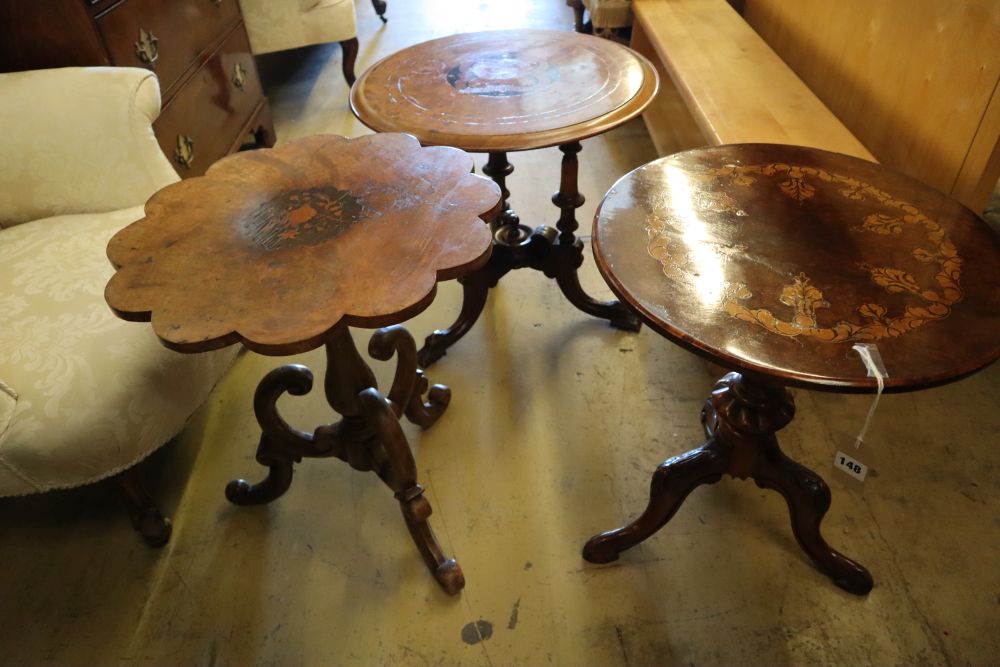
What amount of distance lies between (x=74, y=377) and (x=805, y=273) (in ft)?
4.11

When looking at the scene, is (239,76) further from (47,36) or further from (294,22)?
(47,36)

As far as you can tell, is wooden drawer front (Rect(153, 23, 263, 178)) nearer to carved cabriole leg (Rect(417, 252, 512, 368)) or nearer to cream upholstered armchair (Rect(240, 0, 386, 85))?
cream upholstered armchair (Rect(240, 0, 386, 85))

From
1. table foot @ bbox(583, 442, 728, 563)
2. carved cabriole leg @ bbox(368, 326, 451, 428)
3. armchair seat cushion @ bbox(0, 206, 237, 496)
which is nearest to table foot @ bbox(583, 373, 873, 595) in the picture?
table foot @ bbox(583, 442, 728, 563)

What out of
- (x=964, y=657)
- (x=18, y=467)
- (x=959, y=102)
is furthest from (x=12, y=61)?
(x=964, y=657)

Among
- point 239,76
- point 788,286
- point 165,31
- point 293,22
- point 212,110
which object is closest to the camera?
point 788,286

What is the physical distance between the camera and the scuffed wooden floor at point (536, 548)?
1.21 m

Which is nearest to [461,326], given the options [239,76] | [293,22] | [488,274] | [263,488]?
[488,274]

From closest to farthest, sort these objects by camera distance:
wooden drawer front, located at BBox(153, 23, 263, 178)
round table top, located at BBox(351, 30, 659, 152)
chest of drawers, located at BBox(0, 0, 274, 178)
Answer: round table top, located at BBox(351, 30, 659, 152) < chest of drawers, located at BBox(0, 0, 274, 178) < wooden drawer front, located at BBox(153, 23, 263, 178)

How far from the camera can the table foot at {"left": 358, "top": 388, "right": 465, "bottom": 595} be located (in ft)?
4.01

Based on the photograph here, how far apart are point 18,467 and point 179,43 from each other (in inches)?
57.9

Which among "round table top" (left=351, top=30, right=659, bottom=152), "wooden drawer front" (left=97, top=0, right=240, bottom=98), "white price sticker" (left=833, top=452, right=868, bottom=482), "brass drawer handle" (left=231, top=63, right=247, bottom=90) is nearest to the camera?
"white price sticker" (left=833, top=452, right=868, bottom=482)

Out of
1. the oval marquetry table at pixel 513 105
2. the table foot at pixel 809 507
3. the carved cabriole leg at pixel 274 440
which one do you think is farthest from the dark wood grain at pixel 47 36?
the table foot at pixel 809 507

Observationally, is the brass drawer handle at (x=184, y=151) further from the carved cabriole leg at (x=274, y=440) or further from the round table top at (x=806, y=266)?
the round table top at (x=806, y=266)

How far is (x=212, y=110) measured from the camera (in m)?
2.19
